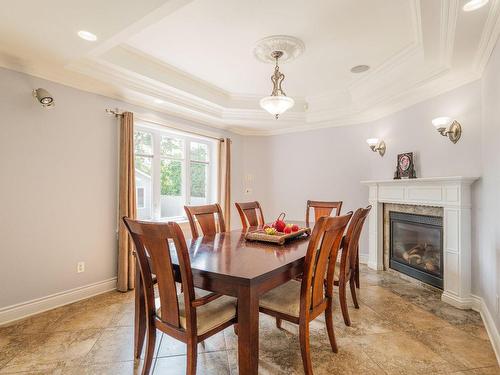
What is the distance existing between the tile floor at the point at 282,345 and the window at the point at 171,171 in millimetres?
1626

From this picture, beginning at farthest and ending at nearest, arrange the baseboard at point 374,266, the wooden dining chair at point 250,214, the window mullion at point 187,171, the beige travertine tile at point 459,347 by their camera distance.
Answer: the window mullion at point 187,171
the baseboard at point 374,266
the wooden dining chair at point 250,214
the beige travertine tile at point 459,347

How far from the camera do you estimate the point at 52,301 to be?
277 cm

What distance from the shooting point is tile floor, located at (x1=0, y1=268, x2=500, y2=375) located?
1.86 m

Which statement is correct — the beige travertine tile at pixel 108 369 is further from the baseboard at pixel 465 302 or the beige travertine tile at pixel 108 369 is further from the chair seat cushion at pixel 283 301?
the baseboard at pixel 465 302

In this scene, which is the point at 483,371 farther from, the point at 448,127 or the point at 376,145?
the point at 376,145

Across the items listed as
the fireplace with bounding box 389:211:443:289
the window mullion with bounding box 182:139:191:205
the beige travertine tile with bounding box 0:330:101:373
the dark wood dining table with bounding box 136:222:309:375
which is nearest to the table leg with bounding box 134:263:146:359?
the dark wood dining table with bounding box 136:222:309:375

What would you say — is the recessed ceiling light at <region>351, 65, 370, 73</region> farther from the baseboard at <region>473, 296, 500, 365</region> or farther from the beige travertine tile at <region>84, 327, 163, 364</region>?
the beige travertine tile at <region>84, 327, 163, 364</region>

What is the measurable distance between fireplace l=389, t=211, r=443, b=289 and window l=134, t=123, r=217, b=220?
9.86 ft

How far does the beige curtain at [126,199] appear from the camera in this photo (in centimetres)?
324

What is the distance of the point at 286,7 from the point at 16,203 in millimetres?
3016

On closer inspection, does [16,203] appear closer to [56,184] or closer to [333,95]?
[56,184]

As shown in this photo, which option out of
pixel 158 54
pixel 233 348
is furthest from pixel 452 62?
pixel 233 348

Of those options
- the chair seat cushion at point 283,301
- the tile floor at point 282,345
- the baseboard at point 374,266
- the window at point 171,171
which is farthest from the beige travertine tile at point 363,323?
the window at point 171,171

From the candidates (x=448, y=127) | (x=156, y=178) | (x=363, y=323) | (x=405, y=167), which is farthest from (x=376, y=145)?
(x=156, y=178)
